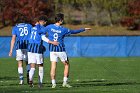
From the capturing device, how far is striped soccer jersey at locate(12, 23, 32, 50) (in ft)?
58.3

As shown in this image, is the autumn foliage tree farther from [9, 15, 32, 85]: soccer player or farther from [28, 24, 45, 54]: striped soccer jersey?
[28, 24, 45, 54]: striped soccer jersey

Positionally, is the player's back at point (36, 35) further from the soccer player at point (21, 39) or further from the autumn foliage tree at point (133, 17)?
the autumn foliage tree at point (133, 17)

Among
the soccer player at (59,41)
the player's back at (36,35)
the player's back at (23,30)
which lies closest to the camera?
the soccer player at (59,41)

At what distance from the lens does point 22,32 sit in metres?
17.9

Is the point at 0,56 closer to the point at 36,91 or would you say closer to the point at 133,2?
the point at 133,2

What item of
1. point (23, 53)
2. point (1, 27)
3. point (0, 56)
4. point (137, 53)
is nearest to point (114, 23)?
point (1, 27)

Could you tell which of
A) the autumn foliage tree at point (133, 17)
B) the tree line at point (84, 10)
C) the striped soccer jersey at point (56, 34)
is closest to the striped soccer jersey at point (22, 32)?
the striped soccer jersey at point (56, 34)

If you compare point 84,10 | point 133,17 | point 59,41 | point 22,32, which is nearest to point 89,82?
point 59,41

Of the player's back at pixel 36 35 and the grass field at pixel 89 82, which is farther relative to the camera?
the player's back at pixel 36 35

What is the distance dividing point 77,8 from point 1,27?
1027 centimetres

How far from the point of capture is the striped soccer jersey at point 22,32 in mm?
17781

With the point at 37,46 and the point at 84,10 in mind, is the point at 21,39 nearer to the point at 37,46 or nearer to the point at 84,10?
the point at 37,46

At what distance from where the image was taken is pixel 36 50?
16266 mm

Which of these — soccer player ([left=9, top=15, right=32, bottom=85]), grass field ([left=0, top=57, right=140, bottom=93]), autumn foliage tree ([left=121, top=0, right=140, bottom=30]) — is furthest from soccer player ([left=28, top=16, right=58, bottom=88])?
autumn foliage tree ([left=121, top=0, right=140, bottom=30])
